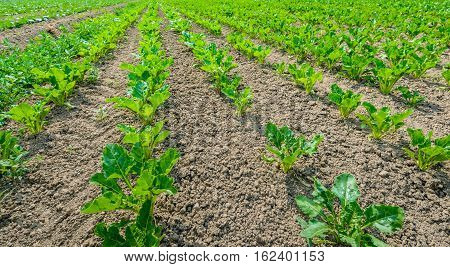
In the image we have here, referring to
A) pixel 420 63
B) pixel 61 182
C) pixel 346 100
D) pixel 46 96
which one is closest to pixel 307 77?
pixel 346 100

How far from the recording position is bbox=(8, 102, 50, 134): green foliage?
3465 millimetres

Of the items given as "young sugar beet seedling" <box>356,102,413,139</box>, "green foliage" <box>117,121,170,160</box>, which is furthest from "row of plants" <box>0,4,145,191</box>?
"young sugar beet seedling" <box>356,102,413,139</box>

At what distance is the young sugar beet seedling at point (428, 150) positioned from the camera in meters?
2.82

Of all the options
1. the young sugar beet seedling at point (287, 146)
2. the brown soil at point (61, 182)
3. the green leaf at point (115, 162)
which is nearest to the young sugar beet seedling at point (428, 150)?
the young sugar beet seedling at point (287, 146)

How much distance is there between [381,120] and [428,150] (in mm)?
640

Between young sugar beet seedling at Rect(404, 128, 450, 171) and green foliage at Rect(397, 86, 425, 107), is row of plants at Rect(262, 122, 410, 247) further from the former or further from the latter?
green foliage at Rect(397, 86, 425, 107)

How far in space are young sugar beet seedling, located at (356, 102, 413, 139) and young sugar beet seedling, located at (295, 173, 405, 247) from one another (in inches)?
51.1

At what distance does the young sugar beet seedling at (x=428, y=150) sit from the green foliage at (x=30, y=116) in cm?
454

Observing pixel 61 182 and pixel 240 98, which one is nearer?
pixel 61 182

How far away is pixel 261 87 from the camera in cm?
521

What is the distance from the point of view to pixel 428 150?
2.85m

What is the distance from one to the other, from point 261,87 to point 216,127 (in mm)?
1691

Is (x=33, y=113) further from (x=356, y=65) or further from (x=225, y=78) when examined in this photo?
(x=356, y=65)

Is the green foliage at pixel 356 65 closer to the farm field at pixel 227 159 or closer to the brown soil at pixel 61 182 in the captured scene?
the farm field at pixel 227 159
